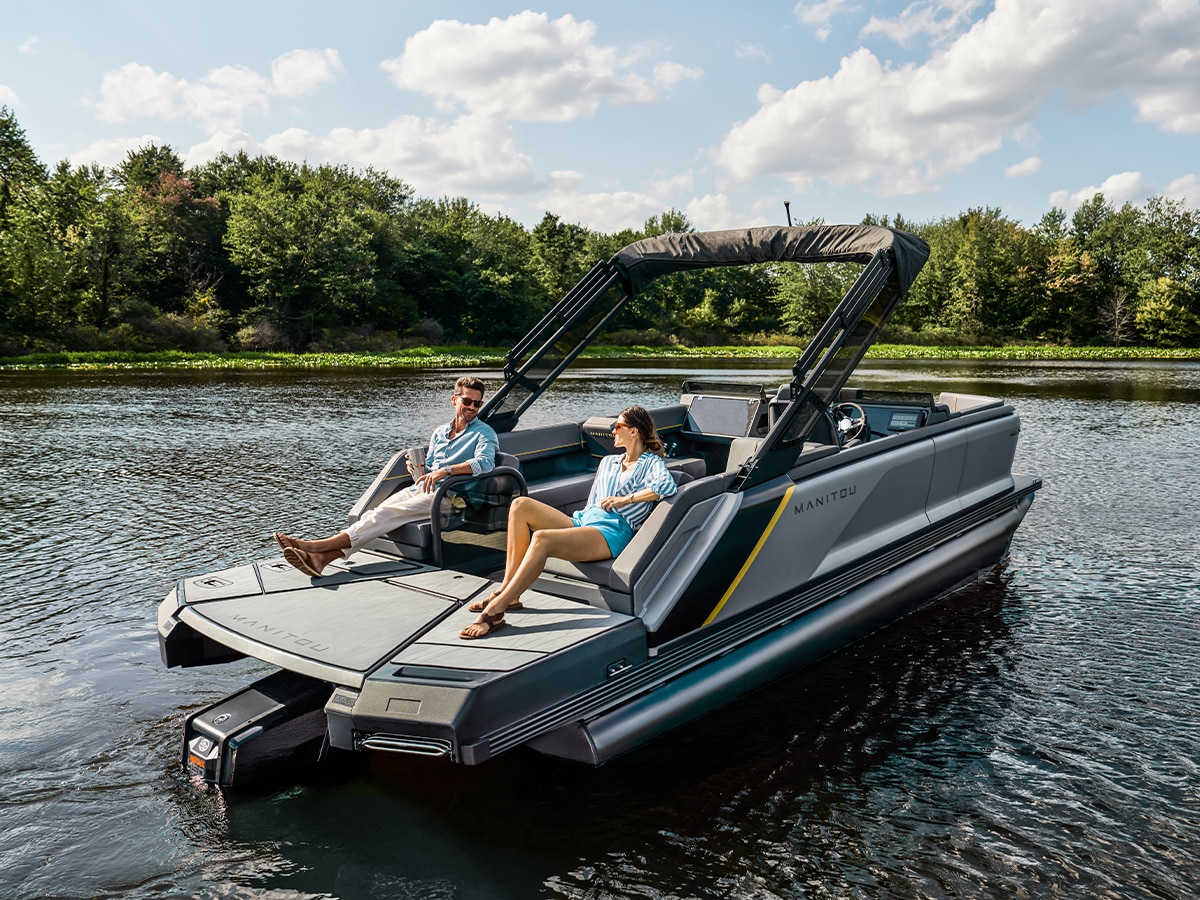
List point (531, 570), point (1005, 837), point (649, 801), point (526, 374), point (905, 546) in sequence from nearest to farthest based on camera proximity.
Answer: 1. point (1005, 837)
2. point (649, 801)
3. point (531, 570)
4. point (905, 546)
5. point (526, 374)

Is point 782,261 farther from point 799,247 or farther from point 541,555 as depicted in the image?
point 541,555

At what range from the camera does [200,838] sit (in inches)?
132

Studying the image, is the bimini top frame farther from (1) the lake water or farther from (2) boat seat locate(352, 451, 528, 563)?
(1) the lake water

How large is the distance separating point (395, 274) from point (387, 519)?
167 ft

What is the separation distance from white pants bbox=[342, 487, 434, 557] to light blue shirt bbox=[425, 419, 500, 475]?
35 cm

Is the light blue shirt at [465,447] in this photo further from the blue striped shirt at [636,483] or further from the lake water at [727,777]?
the lake water at [727,777]

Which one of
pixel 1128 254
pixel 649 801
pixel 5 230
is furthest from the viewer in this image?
pixel 1128 254

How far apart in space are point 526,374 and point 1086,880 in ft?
14.3

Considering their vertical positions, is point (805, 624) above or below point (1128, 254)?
below

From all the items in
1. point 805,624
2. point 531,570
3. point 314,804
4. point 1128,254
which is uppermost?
point 1128,254

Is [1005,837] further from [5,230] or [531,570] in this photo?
[5,230]

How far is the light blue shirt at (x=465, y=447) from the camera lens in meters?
5.15

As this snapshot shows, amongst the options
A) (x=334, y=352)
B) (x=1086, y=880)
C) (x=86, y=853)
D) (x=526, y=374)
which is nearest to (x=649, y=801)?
(x=1086, y=880)

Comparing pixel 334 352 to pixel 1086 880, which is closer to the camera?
pixel 1086 880
